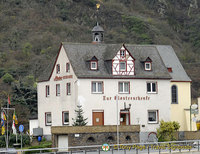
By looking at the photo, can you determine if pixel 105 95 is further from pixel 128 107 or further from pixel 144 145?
pixel 144 145

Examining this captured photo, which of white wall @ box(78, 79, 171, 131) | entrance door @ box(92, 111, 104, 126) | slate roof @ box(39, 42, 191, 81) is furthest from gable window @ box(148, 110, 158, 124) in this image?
entrance door @ box(92, 111, 104, 126)

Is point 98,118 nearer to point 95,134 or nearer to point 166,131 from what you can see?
point 95,134

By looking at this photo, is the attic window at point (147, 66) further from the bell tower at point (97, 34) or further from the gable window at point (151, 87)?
the bell tower at point (97, 34)

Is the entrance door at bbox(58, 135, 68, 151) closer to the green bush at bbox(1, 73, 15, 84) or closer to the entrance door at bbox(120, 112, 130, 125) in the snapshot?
the entrance door at bbox(120, 112, 130, 125)

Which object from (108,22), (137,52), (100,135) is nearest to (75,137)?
(100,135)

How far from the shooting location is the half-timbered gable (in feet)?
261

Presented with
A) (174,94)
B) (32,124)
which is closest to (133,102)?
(174,94)

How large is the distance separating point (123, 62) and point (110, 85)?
2861 millimetres

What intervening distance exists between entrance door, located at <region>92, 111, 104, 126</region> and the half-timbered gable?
179 inches

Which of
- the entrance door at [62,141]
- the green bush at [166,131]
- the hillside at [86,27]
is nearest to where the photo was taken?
the entrance door at [62,141]

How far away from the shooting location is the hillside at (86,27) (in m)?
140

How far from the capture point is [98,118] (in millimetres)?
78188

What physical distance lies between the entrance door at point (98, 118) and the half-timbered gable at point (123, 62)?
4.55 meters

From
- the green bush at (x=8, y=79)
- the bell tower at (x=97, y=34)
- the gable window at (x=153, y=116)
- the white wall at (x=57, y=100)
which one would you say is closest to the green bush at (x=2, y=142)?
the white wall at (x=57, y=100)
